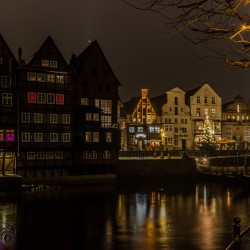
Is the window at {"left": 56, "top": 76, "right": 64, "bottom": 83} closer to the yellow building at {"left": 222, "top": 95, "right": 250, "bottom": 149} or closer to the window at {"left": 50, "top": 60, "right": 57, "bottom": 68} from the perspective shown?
the window at {"left": 50, "top": 60, "right": 57, "bottom": 68}

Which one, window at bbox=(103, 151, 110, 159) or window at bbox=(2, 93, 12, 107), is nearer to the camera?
window at bbox=(2, 93, 12, 107)

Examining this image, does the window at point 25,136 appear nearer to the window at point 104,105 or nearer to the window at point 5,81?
the window at point 5,81

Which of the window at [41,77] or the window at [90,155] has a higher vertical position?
the window at [41,77]

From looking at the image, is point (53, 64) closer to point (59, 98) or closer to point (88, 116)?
point (59, 98)

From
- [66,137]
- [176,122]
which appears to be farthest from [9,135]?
[176,122]

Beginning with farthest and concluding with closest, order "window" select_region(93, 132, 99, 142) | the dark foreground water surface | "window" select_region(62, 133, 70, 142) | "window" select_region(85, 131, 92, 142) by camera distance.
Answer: "window" select_region(93, 132, 99, 142)
"window" select_region(85, 131, 92, 142)
"window" select_region(62, 133, 70, 142)
the dark foreground water surface

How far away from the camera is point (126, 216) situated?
3027cm

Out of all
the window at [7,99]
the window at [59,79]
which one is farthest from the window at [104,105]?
the window at [7,99]

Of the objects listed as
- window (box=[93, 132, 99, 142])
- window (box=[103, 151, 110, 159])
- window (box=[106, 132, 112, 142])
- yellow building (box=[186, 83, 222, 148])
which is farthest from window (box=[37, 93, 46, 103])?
yellow building (box=[186, 83, 222, 148])

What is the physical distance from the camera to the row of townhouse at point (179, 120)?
6988 centimetres

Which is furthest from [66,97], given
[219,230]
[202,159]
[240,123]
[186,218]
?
[240,123]

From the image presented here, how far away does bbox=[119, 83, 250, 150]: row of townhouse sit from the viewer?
69.9 metres

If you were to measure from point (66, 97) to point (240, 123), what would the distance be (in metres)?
39.7

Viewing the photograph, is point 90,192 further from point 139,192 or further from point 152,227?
point 152,227
